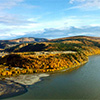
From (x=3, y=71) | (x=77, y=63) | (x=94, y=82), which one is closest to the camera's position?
(x=94, y=82)

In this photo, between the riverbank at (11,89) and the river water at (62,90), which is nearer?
the river water at (62,90)

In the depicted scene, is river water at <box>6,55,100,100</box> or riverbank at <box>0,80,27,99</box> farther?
riverbank at <box>0,80,27,99</box>

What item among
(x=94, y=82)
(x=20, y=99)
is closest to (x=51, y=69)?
(x=94, y=82)

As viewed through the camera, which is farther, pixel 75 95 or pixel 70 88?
pixel 70 88

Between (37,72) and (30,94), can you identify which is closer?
(30,94)

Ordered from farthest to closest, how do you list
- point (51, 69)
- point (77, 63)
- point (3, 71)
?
1. point (77, 63)
2. point (51, 69)
3. point (3, 71)

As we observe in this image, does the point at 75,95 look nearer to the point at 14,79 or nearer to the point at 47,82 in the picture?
the point at 47,82

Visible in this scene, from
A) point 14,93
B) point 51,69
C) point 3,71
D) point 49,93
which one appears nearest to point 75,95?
point 49,93

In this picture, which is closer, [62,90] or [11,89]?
[62,90]

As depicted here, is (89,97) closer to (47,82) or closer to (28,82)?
(47,82)
